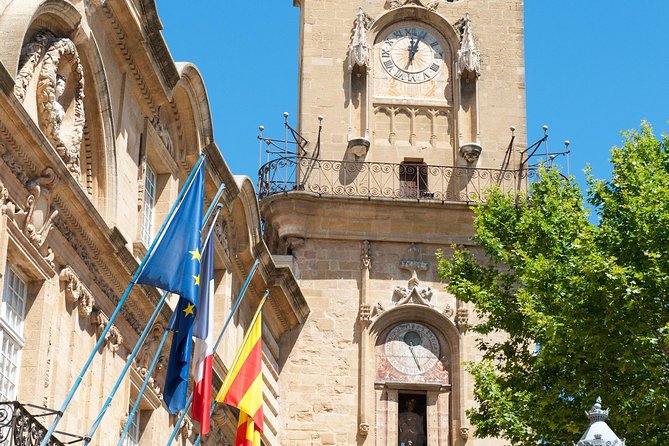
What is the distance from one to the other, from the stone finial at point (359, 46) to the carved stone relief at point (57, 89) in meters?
14.6

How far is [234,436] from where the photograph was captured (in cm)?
2967

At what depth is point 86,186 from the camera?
22.1 meters

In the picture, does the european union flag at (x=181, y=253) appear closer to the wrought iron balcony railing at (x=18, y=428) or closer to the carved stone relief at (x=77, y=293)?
the carved stone relief at (x=77, y=293)

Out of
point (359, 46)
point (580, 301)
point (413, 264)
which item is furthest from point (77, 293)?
point (359, 46)

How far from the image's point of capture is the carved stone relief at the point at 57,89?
65.0ft

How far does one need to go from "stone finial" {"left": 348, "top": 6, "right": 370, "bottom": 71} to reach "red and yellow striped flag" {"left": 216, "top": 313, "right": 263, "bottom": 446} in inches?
397

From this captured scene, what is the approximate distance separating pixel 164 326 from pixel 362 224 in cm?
1024

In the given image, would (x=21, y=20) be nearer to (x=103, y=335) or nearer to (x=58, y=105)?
(x=58, y=105)

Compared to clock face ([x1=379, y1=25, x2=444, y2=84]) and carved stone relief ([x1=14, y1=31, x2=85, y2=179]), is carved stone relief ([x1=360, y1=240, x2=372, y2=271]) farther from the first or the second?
carved stone relief ([x1=14, y1=31, x2=85, y2=179])

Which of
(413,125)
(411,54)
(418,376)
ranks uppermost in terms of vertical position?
(411,54)

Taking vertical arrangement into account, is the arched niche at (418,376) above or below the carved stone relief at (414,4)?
below

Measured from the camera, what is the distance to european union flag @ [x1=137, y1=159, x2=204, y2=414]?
1975cm

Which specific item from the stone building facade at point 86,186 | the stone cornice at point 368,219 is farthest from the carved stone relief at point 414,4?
the stone building facade at point 86,186

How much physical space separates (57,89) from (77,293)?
270cm
